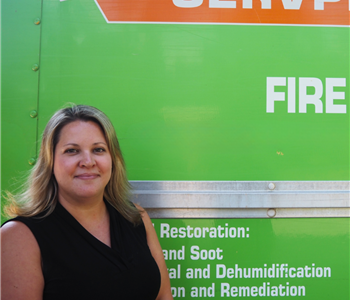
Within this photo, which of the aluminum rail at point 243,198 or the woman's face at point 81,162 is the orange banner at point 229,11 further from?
the aluminum rail at point 243,198

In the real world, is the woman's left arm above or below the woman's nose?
below

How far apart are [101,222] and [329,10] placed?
1.46 m

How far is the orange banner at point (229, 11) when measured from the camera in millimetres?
1535

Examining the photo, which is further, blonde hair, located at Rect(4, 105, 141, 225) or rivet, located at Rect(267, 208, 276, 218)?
rivet, located at Rect(267, 208, 276, 218)

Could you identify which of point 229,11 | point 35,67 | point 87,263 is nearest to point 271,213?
point 87,263

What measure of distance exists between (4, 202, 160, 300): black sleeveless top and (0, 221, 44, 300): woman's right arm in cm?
2

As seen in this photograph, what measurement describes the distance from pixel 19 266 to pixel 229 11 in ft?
4.58

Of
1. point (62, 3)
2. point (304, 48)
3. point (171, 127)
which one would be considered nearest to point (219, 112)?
point (171, 127)

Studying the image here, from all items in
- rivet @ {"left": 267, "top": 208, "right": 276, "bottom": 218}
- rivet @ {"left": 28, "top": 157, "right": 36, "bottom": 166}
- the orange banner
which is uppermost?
the orange banner

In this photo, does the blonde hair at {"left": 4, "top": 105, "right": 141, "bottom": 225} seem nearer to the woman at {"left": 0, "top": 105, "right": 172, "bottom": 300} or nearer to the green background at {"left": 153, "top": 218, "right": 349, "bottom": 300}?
the woman at {"left": 0, "top": 105, "right": 172, "bottom": 300}

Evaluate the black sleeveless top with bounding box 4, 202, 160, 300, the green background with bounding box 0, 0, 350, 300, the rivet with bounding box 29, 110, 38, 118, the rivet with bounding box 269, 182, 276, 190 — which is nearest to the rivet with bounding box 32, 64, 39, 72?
the green background with bounding box 0, 0, 350, 300

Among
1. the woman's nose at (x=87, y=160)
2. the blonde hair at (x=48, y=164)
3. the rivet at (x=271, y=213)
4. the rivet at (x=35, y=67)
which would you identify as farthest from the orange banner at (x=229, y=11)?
the rivet at (x=271, y=213)

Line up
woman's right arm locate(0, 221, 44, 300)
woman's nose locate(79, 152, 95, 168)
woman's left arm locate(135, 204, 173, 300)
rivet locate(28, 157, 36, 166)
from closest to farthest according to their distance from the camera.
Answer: woman's right arm locate(0, 221, 44, 300) → woman's nose locate(79, 152, 95, 168) → woman's left arm locate(135, 204, 173, 300) → rivet locate(28, 157, 36, 166)

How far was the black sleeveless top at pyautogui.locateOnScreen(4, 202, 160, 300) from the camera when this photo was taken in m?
1.12
